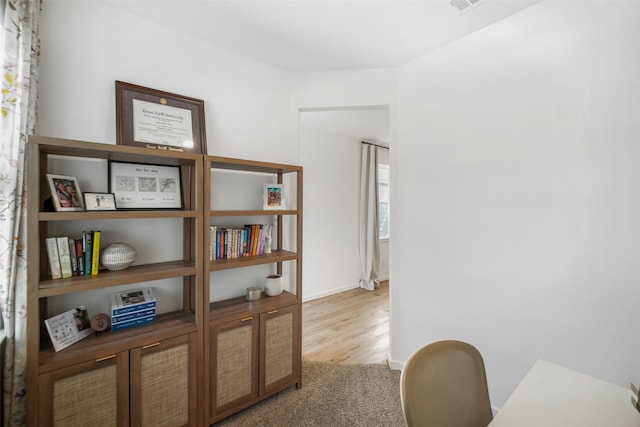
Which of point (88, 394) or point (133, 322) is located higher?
point (133, 322)

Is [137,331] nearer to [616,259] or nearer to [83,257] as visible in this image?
[83,257]

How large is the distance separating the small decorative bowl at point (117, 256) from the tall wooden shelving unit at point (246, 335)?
42 centimetres

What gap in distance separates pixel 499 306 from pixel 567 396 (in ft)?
3.24

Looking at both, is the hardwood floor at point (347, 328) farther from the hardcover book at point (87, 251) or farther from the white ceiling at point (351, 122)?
the white ceiling at point (351, 122)

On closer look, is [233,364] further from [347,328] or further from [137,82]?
[137,82]

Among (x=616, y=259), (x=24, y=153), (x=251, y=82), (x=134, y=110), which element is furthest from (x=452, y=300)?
(x=24, y=153)

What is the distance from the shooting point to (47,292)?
1.33 metres

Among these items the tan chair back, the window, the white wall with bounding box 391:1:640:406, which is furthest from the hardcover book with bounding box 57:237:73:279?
the window

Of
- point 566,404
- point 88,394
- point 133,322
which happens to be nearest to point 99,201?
point 133,322

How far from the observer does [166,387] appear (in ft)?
5.34

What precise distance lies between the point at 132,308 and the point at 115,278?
28 centimetres

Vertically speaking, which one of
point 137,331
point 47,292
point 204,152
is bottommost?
point 137,331

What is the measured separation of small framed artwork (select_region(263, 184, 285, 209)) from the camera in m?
2.24

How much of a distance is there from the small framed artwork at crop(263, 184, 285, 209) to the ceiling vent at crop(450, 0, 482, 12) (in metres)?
1.60
